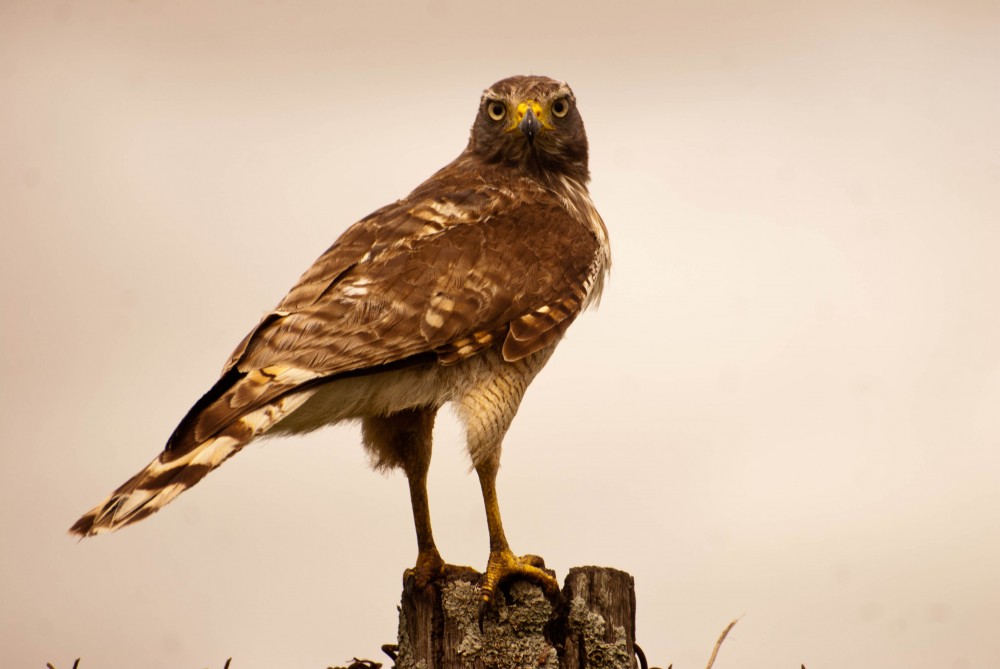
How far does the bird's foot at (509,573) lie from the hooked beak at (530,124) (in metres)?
2.45

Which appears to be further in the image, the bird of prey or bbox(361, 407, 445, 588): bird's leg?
bbox(361, 407, 445, 588): bird's leg

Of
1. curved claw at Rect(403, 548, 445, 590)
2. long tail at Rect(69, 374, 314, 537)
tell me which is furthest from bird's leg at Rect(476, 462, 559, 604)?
long tail at Rect(69, 374, 314, 537)

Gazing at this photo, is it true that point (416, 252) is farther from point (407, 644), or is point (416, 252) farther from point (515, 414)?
point (407, 644)

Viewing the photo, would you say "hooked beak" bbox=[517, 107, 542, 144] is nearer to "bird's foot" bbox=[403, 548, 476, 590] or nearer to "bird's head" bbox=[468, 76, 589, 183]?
"bird's head" bbox=[468, 76, 589, 183]

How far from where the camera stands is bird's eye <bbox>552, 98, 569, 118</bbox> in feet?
23.6

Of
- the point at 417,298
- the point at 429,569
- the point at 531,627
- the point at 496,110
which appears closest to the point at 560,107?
the point at 496,110

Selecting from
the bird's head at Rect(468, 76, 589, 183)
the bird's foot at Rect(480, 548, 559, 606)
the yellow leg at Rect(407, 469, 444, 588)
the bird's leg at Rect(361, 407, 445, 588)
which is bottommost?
the bird's foot at Rect(480, 548, 559, 606)

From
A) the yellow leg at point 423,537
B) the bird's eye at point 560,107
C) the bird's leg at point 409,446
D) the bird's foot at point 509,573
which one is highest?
the bird's eye at point 560,107

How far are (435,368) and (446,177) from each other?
1.60 metres

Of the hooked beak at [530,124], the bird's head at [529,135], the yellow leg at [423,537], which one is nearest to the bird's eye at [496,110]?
the bird's head at [529,135]

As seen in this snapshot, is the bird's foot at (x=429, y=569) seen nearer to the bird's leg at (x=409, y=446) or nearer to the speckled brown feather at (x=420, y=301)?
the bird's leg at (x=409, y=446)

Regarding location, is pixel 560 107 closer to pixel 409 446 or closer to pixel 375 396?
pixel 409 446

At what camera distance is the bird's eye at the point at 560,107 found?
7184 mm

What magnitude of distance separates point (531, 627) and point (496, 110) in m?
3.25
